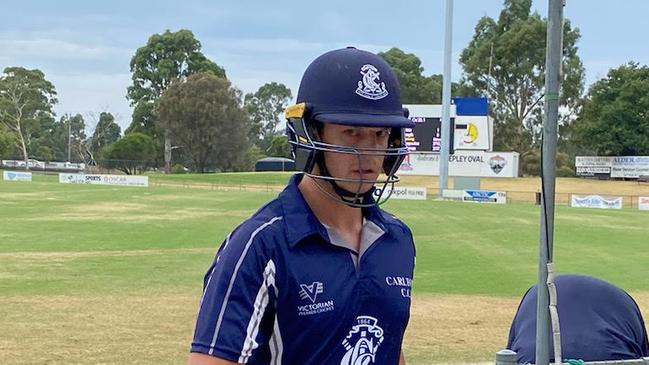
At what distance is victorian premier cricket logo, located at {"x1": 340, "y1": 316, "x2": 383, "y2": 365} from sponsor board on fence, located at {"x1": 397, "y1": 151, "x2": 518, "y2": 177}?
50.3 meters

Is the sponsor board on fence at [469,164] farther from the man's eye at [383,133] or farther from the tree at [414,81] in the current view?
the man's eye at [383,133]

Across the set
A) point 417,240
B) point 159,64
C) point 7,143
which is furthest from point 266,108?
point 417,240

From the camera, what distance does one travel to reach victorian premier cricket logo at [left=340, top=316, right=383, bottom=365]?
6.68 feet

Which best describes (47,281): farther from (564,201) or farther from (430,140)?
(564,201)

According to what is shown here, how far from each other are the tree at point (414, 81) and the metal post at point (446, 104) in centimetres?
3868

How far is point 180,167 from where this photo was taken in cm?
8362

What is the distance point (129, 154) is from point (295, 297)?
82733mm

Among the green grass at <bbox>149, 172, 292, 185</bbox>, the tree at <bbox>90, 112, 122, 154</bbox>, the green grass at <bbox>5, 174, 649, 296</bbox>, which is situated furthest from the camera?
the tree at <bbox>90, 112, 122, 154</bbox>

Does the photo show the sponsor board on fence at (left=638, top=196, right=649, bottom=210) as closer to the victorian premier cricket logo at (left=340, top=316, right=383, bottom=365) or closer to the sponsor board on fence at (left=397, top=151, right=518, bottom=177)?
the sponsor board on fence at (left=397, top=151, right=518, bottom=177)

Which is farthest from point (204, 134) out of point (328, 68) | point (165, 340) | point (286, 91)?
point (328, 68)

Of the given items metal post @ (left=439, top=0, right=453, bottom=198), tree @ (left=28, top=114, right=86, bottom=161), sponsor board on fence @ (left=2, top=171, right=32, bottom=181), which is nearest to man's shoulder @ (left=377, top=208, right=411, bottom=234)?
metal post @ (left=439, top=0, right=453, bottom=198)

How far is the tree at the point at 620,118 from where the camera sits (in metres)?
69.9

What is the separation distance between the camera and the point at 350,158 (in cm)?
209

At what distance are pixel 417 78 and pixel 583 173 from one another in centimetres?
2501
